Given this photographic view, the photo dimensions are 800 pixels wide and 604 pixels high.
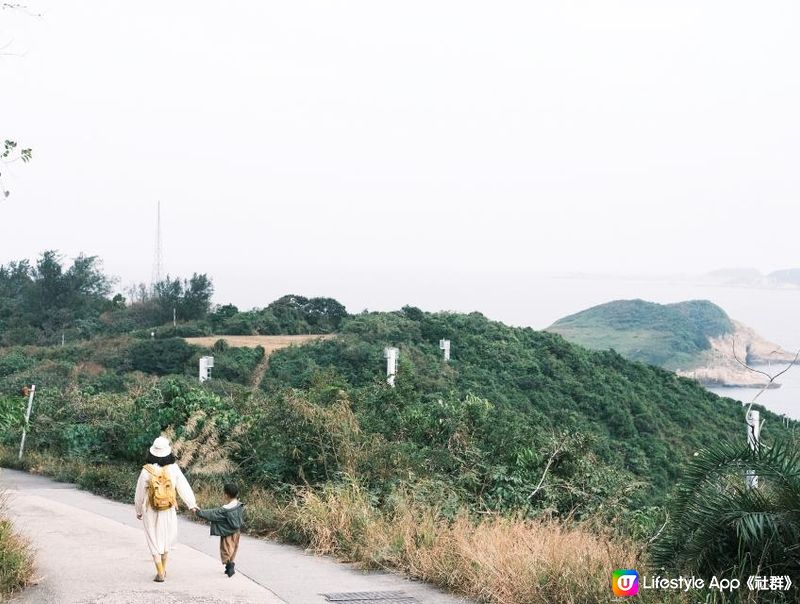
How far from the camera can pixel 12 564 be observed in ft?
28.2

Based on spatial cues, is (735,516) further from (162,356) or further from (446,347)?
(162,356)

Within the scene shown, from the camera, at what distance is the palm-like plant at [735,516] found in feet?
23.1

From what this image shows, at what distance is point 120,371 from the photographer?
1813 inches

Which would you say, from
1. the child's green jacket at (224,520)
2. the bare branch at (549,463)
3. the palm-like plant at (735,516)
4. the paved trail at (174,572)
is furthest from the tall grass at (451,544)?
the child's green jacket at (224,520)

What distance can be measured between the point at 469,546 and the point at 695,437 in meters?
33.1

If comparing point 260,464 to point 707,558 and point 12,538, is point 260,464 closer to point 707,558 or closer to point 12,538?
point 12,538

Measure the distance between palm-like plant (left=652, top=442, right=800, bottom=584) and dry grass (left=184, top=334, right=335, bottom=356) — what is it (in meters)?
40.2

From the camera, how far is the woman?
8969 mm

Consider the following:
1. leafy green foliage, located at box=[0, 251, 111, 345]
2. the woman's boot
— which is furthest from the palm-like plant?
leafy green foliage, located at box=[0, 251, 111, 345]

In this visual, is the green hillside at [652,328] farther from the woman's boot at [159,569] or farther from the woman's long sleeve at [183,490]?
the woman's boot at [159,569]

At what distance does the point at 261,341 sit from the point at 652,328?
3427cm

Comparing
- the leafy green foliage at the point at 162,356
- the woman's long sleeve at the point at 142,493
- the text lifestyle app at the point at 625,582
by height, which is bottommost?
the leafy green foliage at the point at 162,356

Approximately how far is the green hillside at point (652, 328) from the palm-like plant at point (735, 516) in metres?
52.9

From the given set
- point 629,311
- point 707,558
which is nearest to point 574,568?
point 707,558
